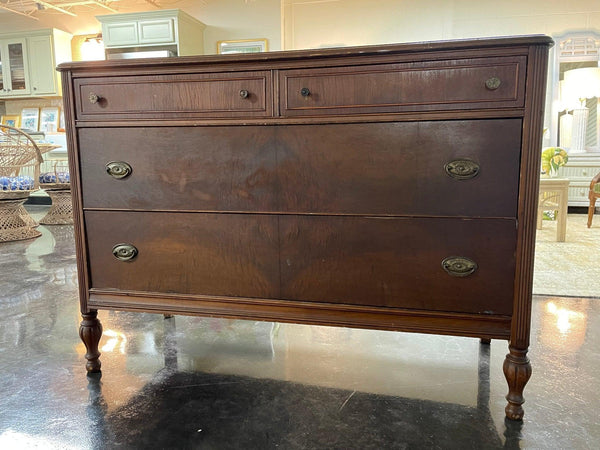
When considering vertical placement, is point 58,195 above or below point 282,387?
above

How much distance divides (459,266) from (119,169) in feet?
3.36

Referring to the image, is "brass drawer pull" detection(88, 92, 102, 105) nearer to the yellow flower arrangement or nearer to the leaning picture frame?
the yellow flower arrangement

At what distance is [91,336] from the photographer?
1.45 metres

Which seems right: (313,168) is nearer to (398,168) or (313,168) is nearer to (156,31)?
(398,168)

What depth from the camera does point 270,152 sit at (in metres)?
1.24

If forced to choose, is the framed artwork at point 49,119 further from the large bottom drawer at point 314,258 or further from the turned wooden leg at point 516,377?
the turned wooden leg at point 516,377

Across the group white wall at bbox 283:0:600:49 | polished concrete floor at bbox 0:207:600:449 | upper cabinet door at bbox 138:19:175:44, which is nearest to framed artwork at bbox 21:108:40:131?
upper cabinet door at bbox 138:19:175:44

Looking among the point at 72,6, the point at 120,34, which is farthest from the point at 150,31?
the point at 72,6

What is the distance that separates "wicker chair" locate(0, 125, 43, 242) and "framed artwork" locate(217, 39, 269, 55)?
2944 millimetres

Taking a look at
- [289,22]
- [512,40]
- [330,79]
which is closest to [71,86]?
[330,79]

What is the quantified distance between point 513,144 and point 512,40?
0.25m

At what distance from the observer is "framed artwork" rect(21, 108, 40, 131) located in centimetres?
669

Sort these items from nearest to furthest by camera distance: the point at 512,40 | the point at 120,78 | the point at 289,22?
1. the point at 512,40
2. the point at 120,78
3. the point at 289,22

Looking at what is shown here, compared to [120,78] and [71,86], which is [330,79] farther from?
[71,86]
